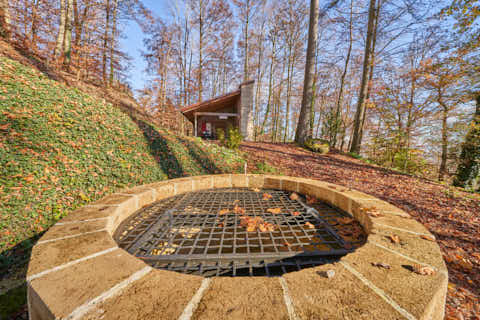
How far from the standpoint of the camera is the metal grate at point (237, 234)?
1236 mm

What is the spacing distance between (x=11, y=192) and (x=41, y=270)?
2682 mm

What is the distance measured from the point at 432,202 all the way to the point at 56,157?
23.3 ft

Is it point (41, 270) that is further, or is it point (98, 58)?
point (98, 58)

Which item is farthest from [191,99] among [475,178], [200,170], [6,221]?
[475,178]

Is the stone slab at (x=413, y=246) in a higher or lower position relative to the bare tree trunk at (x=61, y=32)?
lower

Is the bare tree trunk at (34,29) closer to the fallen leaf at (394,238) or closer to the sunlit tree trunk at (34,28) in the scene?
the sunlit tree trunk at (34,28)

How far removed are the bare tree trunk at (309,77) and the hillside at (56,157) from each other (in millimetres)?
5121

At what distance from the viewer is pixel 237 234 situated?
1.60m

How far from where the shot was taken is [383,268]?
0.93 m

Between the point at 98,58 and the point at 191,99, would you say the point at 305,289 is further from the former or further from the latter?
the point at 191,99

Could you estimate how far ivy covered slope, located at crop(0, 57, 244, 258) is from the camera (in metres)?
2.48

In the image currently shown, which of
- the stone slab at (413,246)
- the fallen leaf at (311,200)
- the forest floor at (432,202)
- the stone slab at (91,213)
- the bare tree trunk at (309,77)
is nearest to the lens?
the stone slab at (413,246)

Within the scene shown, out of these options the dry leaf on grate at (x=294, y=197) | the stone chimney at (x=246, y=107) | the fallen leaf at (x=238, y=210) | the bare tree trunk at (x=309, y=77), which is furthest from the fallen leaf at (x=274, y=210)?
the stone chimney at (x=246, y=107)

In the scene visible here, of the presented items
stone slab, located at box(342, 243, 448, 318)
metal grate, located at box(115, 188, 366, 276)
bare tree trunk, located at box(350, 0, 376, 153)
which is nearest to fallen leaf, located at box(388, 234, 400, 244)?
stone slab, located at box(342, 243, 448, 318)
